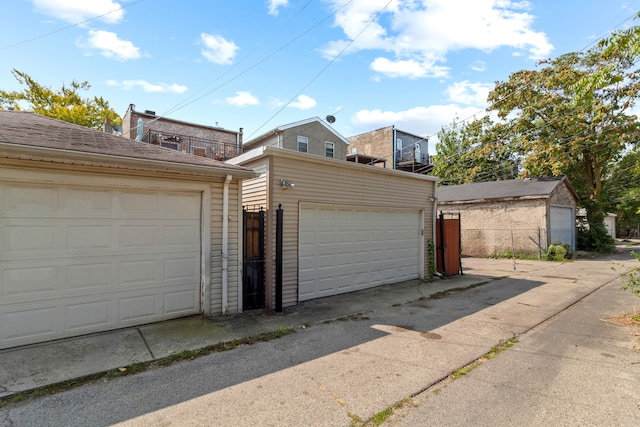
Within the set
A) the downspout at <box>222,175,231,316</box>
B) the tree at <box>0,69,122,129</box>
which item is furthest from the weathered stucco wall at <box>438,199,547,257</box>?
the tree at <box>0,69,122,129</box>

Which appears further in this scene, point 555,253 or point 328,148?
point 328,148

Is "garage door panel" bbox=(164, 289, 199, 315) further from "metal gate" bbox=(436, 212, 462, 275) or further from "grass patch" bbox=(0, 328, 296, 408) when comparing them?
"metal gate" bbox=(436, 212, 462, 275)

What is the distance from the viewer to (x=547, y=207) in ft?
48.5

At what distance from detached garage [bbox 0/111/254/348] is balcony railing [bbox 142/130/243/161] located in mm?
11072

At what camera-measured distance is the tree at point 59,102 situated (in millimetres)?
19906

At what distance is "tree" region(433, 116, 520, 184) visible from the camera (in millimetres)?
21062

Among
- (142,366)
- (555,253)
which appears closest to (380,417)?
(142,366)

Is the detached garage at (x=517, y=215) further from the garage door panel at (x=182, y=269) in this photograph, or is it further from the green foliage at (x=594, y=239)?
the garage door panel at (x=182, y=269)

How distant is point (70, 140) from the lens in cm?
462

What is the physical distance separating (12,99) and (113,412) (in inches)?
1041

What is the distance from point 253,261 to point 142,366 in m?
2.70

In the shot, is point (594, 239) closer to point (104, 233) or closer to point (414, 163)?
point (414, 163)

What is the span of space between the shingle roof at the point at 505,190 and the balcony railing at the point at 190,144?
13.8 m

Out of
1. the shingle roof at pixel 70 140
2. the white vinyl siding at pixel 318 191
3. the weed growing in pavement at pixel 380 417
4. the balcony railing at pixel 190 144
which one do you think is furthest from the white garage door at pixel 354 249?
the balcony railing at pixel 190 144
